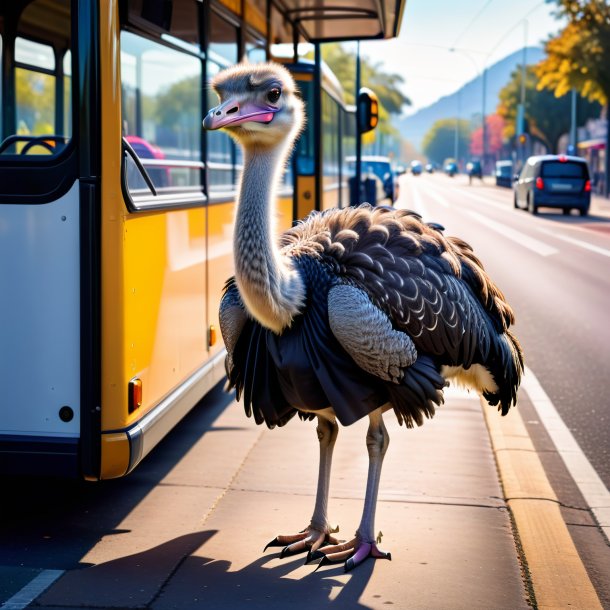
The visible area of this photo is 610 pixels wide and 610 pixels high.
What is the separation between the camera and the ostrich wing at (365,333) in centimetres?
457

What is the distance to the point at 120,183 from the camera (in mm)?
4910

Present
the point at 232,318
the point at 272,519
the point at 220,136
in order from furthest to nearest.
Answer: the point at 220,136 < the point at 272,519 < the point at 232,318

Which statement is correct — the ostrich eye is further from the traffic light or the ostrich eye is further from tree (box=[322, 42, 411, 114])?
tree (box=[322, 42, 411, 114])

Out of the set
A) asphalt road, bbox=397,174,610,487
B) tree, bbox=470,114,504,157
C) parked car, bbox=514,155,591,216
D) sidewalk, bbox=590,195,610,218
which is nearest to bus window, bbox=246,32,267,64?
asphalt road, bbox=397,174,610,487

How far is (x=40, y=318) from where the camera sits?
4.92m

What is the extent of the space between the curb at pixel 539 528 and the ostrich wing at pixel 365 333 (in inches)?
43.2

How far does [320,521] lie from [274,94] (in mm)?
1906

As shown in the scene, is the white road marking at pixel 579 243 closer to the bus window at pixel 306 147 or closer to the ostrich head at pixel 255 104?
the bus window at pixel 306 147

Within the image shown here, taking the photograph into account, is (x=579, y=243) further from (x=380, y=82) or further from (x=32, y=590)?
(x=380, y=82)

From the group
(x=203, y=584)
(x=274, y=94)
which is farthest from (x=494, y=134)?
(x=203, y=584)

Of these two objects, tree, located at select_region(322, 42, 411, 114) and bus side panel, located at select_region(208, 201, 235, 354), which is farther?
tree, located at select_region(322, 42, 411, 114)

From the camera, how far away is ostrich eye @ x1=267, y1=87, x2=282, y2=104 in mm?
4641

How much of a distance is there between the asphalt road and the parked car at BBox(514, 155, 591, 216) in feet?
14.7

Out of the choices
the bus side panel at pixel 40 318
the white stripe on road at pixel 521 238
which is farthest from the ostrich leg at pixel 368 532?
the white stripe on road at pixel 521 238
